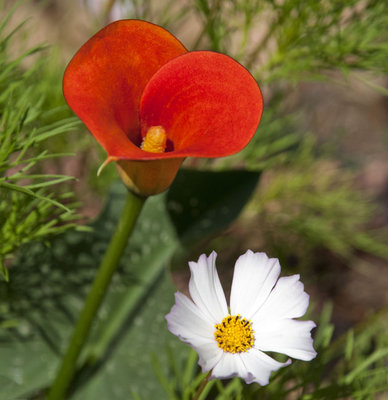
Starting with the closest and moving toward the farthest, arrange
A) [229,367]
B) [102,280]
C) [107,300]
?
[229,367], [102,280], [107,300]

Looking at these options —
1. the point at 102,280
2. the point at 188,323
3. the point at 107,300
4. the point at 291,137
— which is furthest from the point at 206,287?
the point at 291,137

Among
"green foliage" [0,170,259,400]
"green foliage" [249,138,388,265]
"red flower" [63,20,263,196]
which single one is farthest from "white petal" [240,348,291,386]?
"green foliage" [249,138,388,265]

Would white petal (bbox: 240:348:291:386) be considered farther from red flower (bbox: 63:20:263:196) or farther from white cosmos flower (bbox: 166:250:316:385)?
red flower (bbox: 63:20:263:196)

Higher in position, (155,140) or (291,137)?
(291,137)

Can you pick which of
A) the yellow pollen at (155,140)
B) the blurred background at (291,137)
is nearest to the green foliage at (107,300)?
the blurred background at (291,137)

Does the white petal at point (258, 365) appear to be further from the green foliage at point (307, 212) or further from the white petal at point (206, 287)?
the green foliage at point (307, 212)

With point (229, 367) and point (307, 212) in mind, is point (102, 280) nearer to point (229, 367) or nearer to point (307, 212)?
point (229, 367)

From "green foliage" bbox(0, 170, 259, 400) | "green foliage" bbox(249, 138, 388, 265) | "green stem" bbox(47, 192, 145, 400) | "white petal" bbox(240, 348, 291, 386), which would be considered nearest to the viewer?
"white petal" bbox(240, 348, 291, 386)
